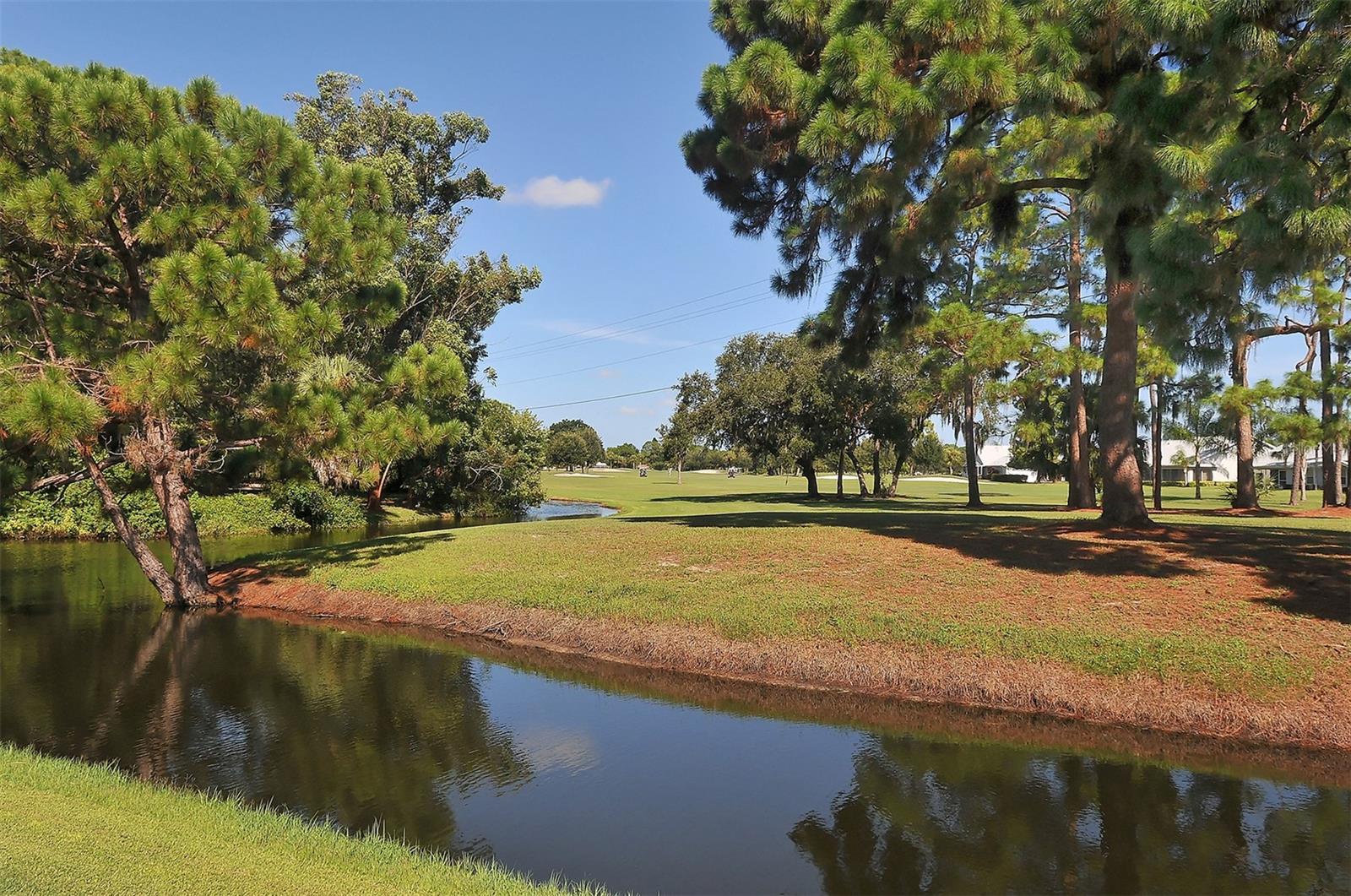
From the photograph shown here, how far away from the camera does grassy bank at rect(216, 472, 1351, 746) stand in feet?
29.3

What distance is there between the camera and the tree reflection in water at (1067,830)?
580cm

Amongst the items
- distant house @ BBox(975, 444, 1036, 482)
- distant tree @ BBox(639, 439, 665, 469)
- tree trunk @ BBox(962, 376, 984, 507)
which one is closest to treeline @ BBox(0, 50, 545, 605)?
tree trunk @ BBox(962, 376, 984, 507)

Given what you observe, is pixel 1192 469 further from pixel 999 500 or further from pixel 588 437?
pixel 588 437

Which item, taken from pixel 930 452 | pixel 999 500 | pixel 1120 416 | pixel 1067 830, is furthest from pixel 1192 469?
pixel 1067 830

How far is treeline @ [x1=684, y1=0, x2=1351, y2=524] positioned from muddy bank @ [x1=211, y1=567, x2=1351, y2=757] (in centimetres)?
442

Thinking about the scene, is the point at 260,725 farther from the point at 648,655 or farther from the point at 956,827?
the point at 956,827

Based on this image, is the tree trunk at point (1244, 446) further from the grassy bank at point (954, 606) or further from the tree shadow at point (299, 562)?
the tree shadow at point (299, 562)

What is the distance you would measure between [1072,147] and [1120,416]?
21.5ft

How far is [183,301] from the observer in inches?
485

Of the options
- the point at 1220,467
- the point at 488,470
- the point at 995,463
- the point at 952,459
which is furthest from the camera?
the point at 995,463

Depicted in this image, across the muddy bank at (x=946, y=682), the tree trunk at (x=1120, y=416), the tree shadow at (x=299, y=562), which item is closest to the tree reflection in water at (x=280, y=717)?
the muddy bank at (x=946, y=682)

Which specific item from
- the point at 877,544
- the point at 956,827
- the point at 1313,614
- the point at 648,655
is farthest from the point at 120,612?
the point at 1313,614

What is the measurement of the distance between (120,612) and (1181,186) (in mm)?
18706

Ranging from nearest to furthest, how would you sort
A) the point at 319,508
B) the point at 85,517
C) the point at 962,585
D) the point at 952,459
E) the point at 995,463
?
the point at 962,585 < the point at 85,517 < the point at 319,508 < the point at 952,459 < the point at 995,463
